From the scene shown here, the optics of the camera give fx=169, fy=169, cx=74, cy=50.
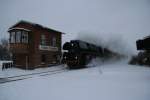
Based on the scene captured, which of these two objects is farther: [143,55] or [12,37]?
[143,55]

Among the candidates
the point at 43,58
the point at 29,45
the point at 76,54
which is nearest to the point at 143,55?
the point at 76,54

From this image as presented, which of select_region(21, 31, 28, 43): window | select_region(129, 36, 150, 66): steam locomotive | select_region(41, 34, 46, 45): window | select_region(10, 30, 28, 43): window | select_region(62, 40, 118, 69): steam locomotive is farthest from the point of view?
select_region(41, 34, 46, 45): window

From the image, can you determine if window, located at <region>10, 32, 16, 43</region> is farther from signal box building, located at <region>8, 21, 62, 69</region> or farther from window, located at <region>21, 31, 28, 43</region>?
window, located at <region>21, 31, 28, 43</region>

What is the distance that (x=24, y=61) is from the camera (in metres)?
15.1

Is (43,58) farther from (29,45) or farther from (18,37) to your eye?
(18,37)

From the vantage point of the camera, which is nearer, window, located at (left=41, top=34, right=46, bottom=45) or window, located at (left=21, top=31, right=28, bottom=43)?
window, located at (left=21, top=31, right=28, bottom=43)

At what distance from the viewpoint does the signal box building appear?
1477 centimetres

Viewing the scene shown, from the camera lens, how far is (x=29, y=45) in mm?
15305

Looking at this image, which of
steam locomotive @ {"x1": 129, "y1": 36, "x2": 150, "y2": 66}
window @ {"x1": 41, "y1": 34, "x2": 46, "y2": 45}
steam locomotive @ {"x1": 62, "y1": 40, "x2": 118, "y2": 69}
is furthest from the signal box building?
steam locomotive @ {"x1": 129, "y1": 36, "x2": 150, "y2": 66}

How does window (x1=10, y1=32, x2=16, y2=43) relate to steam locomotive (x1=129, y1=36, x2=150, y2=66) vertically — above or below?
above

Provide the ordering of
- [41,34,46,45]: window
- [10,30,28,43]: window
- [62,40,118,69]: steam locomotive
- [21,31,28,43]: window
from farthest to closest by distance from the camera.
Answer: [41,34,46,45]: window
[62,40,118,69]: steam locomotive
[21,31,28,43]: window
[10,30,28,43]: window

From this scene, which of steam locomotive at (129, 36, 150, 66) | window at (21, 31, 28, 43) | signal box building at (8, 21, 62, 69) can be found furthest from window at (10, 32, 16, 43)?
steam locomotive at (129, 36, 150, 66)

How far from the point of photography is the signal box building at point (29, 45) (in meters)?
14.8

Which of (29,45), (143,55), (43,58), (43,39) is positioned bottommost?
(43,58)
